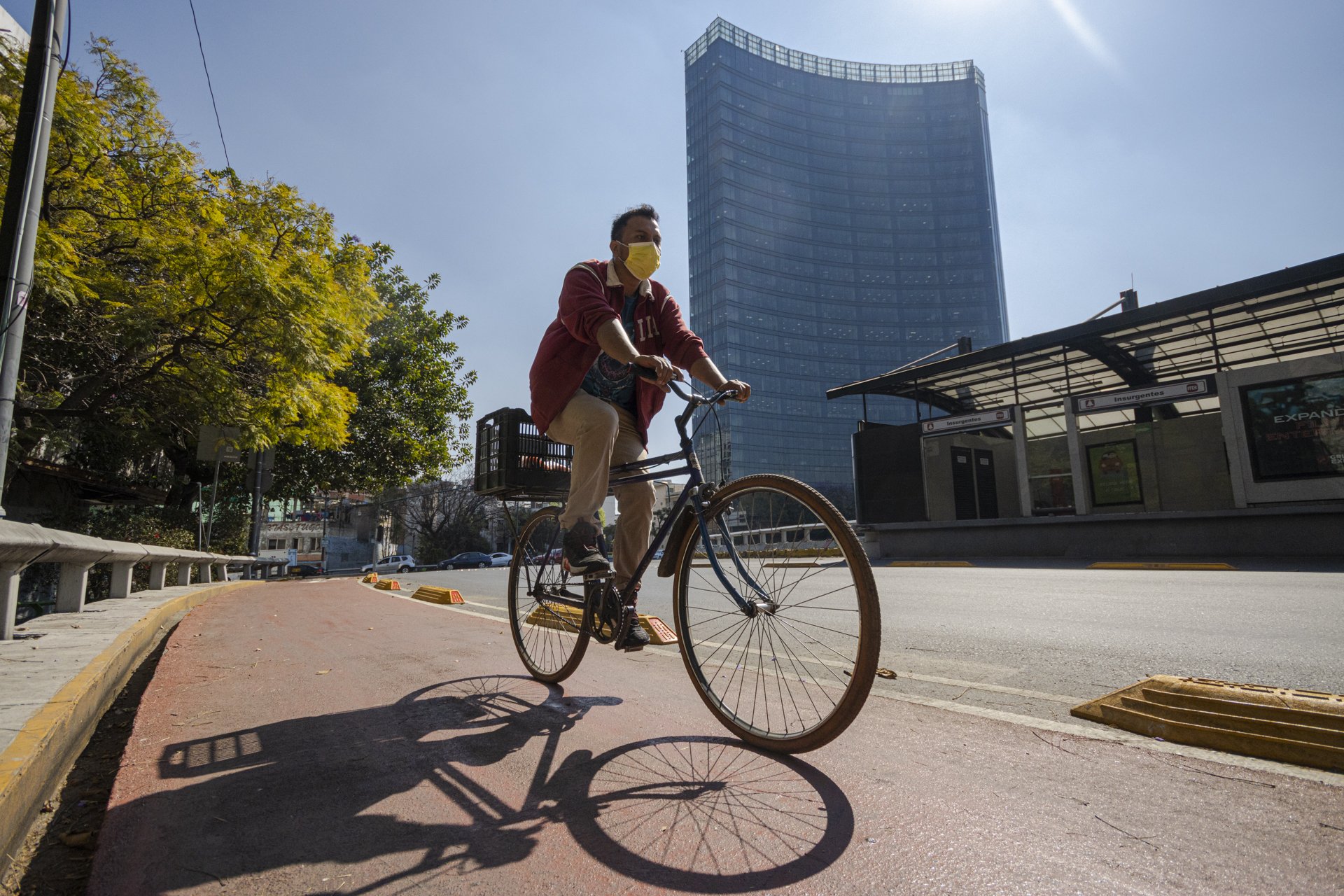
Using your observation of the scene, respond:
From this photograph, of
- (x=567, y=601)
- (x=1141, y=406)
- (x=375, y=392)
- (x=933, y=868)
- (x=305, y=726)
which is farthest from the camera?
(x=375, y=392)

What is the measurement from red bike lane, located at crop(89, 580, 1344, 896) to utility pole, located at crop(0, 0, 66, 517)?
15.5ft

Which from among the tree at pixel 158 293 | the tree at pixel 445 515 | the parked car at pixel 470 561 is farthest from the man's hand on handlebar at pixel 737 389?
the tree at pixel 445 515

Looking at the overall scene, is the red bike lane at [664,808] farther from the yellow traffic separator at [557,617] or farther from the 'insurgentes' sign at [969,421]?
the 'insurgentes' sign at [969,421]

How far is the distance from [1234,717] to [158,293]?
11.6 meters

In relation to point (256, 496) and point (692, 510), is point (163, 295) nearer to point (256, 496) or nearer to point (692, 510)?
point (692, 510)

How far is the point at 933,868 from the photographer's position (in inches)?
53.8

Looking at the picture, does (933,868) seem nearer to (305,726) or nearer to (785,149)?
(305,726)

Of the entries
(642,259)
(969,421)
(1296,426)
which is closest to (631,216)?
(642,259)

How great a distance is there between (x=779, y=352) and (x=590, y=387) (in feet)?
379

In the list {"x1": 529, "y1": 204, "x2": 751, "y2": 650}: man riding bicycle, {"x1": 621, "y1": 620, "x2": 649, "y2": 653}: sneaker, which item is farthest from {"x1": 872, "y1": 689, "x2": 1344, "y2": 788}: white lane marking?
{"x1": 529, "y1": 204, "x2": 751, "y2": 650}: man riding bicycle

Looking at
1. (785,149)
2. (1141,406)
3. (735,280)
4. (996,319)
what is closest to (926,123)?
(785,149)

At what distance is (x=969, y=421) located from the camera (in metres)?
21.0

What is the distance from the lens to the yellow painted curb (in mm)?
1460

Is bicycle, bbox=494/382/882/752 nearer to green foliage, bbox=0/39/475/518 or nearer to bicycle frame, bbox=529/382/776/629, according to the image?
bicycle frame, bbox=529/382/776/629
